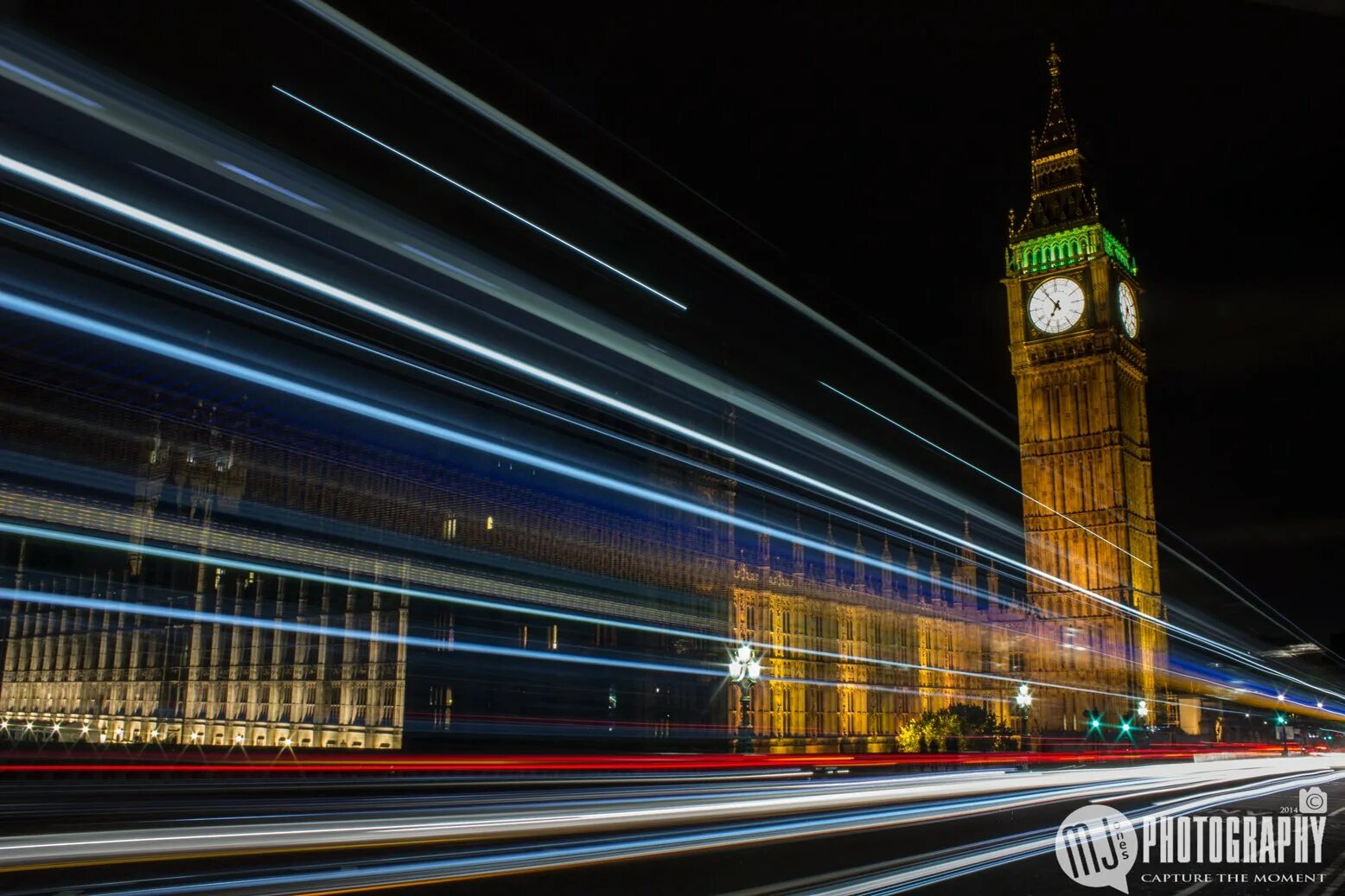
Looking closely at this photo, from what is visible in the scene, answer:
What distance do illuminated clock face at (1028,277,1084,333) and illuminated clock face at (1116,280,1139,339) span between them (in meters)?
3.01

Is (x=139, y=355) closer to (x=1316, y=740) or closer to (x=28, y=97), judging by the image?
(x=28, y=97)

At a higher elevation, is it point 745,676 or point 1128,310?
point 1128,310

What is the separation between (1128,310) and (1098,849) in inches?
2846

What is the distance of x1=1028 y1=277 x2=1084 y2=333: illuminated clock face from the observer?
75625mm

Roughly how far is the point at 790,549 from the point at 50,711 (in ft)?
168

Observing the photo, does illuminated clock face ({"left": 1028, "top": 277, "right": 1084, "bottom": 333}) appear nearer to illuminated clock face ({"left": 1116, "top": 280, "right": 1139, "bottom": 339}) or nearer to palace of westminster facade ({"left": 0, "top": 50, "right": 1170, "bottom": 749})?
illuminated clock face ({"left": 1116, "top": 280, "right": 1139, "bottom": 339})

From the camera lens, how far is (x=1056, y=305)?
251 feet

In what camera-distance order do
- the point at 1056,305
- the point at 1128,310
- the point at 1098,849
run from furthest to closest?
the point at 1128,310 < the point at 1056,305 < the point at 1098,849

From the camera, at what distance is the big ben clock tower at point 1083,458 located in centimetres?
7212

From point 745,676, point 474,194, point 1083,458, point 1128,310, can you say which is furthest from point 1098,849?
point 1128,310

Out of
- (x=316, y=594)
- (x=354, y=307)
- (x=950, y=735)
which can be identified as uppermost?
(x=354, y=307)

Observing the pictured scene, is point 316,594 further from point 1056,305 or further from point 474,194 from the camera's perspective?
point 1056,305

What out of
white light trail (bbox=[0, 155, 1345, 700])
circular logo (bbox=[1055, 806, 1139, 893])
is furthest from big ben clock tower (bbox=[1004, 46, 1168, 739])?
circular logo (bbox=[1055, 806, 1139, 893])

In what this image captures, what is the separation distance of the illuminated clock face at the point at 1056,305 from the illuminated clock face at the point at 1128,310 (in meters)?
3.01
